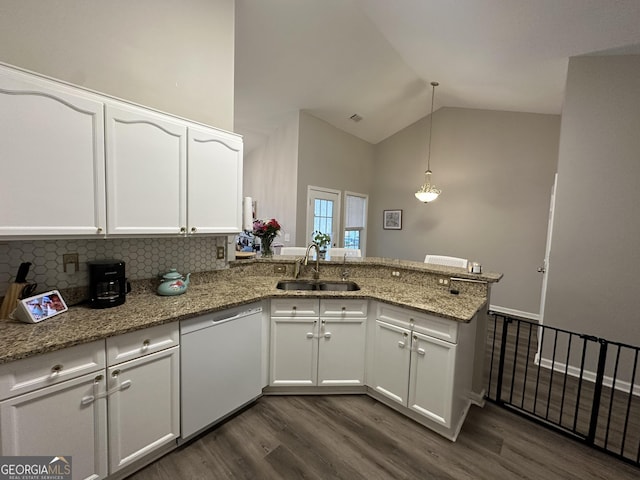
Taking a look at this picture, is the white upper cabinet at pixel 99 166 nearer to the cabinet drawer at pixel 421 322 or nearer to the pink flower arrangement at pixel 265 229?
the pink flower arrangement at pixel 265 229

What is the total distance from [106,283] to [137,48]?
1636 mm

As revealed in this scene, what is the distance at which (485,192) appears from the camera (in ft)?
15.8

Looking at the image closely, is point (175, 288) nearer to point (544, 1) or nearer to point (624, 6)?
point (544, 1)

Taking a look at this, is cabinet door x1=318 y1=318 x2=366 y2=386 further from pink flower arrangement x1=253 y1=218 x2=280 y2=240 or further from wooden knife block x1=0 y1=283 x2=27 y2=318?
wooden knife block x1=0 y1=283 x2=27 y2=318

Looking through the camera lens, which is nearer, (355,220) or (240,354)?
(240,354)

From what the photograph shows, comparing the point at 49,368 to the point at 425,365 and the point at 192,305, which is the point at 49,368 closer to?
the point at 192,305

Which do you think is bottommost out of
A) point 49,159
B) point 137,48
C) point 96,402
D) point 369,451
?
point 369,451

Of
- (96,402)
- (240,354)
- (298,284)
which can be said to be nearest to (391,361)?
(298,284)

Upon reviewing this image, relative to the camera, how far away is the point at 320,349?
2295 mm

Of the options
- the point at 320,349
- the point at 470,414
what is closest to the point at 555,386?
the point at 470,414

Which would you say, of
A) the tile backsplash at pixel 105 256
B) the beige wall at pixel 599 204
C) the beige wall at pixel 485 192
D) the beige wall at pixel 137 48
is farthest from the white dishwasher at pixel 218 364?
the beige wall at pixel 485 192

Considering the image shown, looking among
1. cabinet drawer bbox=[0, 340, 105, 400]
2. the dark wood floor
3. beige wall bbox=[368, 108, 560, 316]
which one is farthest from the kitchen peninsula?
beige wall bbox=[368, 108, 560, 316]

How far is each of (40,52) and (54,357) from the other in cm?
171

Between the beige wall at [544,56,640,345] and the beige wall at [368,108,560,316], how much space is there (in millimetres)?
1689
